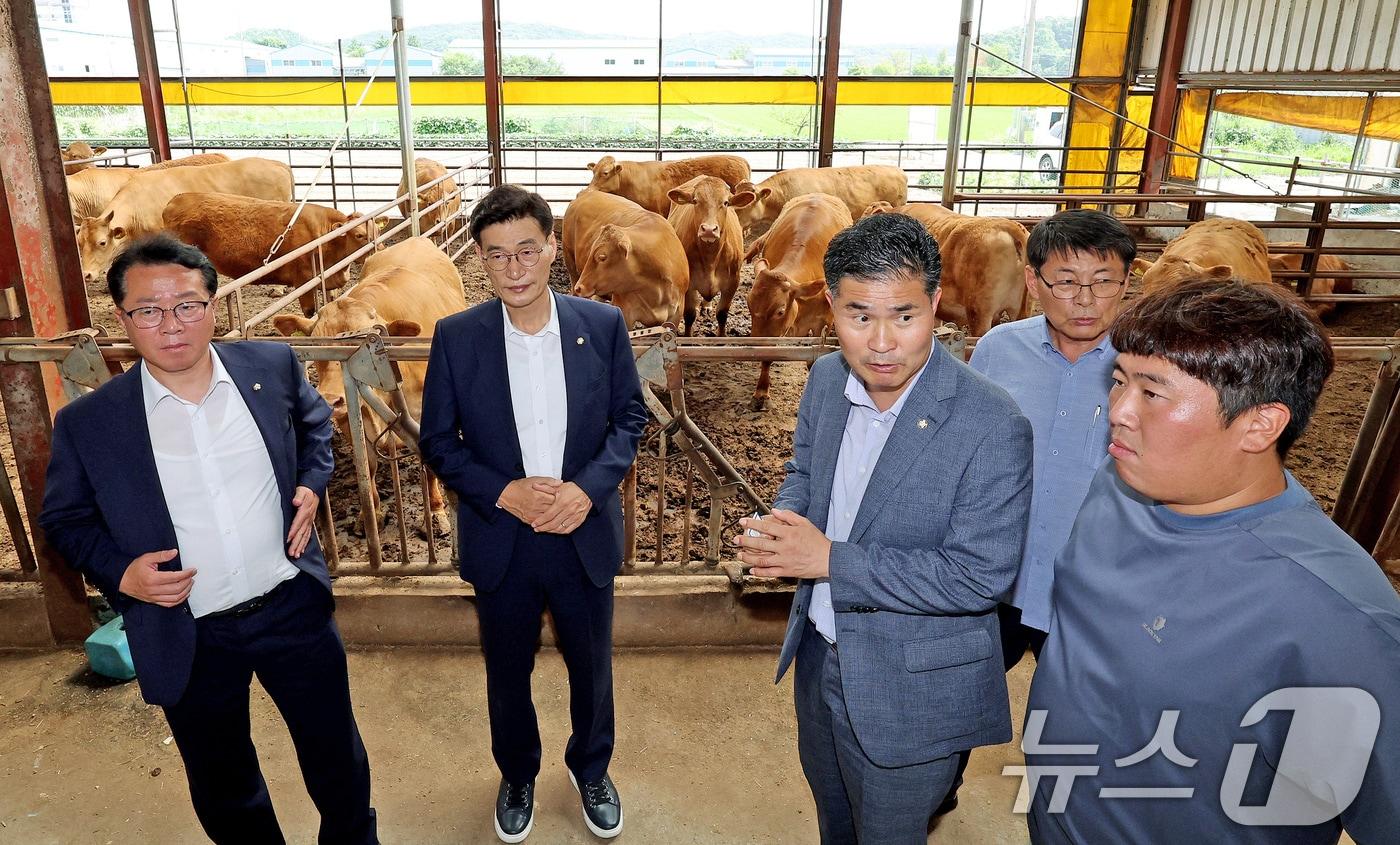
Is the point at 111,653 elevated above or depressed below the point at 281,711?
below

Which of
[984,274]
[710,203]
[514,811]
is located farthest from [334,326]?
[984,274]

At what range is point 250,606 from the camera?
6.46 feet

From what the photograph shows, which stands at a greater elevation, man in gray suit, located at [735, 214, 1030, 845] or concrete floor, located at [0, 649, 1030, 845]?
man in gray suit, located at [735, 214, 1030, 845]

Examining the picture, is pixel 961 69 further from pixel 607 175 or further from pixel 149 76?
pixel 149 76

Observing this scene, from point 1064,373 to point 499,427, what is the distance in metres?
1.38

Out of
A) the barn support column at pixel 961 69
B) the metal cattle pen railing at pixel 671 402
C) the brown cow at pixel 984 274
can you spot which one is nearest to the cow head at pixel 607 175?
the barn support column at pixel 961 69

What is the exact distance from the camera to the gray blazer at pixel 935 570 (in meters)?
1.49

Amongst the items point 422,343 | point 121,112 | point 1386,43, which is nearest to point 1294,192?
point 1386,43

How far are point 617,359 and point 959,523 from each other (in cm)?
109

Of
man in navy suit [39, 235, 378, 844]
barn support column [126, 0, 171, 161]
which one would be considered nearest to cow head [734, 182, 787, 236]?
man in navy suit [39, 235, 378, 844]

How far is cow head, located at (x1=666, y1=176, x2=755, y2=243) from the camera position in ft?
24.8

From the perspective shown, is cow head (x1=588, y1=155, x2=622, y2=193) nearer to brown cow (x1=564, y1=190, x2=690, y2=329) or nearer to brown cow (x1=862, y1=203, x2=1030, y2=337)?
brown cow (x1=564, y1=190, x2=690, y2=329)

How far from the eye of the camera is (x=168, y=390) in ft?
6.15

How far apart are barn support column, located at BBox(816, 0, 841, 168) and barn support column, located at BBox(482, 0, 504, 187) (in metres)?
5.12
